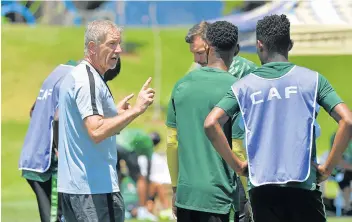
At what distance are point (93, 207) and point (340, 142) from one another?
1407mm

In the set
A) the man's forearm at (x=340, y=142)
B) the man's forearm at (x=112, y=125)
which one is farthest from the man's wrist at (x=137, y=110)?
the man's forearm at (x=340, y=142)

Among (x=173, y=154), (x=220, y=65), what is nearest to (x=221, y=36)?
(x=220, y=65)

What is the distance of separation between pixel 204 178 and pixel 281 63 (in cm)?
84

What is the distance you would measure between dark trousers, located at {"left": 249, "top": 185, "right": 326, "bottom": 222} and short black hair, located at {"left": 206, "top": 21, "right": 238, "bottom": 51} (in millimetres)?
918

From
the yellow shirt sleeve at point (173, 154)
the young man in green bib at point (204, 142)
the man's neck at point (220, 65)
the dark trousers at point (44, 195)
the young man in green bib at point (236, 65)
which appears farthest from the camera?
the dark trousers at point (44, 195)

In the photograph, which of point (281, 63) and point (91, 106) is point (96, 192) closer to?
point (91, 106)

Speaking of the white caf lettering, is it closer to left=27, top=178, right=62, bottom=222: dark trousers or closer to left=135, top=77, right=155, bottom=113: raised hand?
left=135, top=77, right=155, bottom=113: raised hand

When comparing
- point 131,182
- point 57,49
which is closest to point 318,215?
point 131,182

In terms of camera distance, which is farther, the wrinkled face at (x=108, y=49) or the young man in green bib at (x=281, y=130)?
the wrinkled face at (x=108, y=49)

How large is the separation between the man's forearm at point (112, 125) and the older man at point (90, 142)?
0.04 feet

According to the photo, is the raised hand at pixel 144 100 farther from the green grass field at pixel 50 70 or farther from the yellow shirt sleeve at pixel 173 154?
the green grass field at pixel 50 70

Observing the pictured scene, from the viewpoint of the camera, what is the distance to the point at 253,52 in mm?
10812

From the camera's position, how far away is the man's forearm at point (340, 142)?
4586 millimetres

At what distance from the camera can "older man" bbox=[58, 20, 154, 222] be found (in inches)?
187
